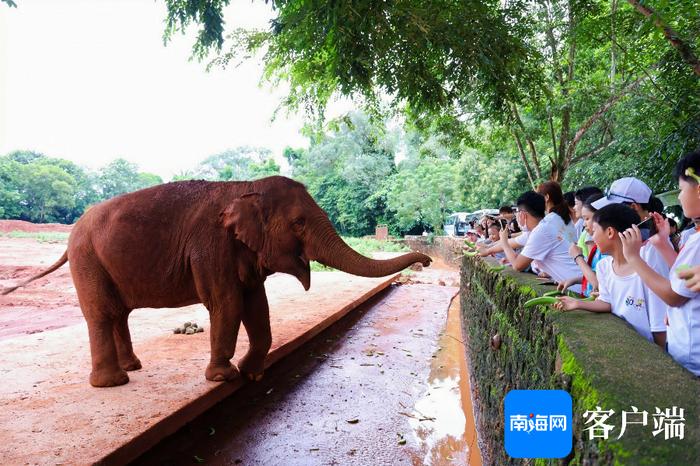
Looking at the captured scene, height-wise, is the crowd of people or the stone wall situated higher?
the crowd of people

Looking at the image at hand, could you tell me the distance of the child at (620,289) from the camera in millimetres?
2467

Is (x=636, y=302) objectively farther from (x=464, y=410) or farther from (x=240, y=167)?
(x=240, y=167)

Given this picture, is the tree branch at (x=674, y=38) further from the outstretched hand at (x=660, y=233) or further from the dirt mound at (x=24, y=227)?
the dirt mound at (x=24, y=227)

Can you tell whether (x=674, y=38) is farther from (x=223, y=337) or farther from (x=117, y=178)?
(x=117, y=178)

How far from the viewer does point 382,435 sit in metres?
4.50

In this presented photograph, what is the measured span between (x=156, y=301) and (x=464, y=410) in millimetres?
3838

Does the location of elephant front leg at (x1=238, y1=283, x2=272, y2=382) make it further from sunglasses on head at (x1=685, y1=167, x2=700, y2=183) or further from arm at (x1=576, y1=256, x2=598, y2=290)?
sunglasses on head at (x1=685, y1=167, x2=700, y2=183)

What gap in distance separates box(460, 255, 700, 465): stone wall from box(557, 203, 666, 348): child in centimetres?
10

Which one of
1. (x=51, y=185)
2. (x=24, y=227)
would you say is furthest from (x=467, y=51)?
(x=51, y=185)

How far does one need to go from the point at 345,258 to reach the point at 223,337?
1.27 meters

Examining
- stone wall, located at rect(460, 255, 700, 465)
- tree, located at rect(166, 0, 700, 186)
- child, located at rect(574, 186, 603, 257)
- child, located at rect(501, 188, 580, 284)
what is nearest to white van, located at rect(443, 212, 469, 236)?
tree, located at rect(166, 0, 700, 186)

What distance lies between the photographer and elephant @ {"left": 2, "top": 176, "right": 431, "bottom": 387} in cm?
401

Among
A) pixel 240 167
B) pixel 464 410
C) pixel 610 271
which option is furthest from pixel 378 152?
pixel 610 271

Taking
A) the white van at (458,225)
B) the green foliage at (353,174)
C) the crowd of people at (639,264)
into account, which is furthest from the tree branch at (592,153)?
the green foliage at (353,174)
